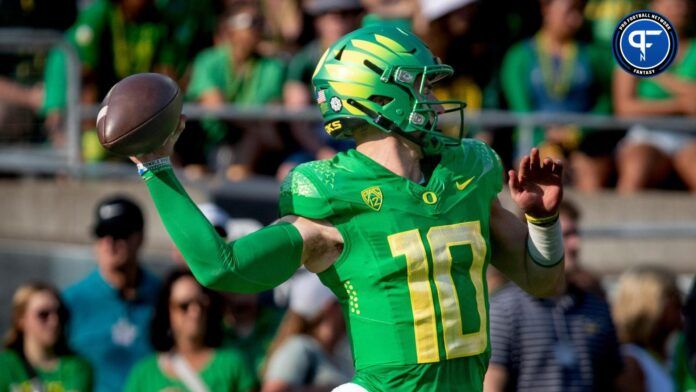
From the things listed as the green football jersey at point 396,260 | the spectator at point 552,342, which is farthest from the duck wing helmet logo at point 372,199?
the spectator at point 552,342

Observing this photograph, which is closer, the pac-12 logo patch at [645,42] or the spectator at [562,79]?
the pac-12 logo patch at [645,42]

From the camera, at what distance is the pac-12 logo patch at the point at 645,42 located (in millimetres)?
5345

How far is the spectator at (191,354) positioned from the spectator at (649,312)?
202cm

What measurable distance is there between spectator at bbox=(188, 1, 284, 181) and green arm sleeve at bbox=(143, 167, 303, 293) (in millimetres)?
5153

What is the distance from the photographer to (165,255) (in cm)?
977

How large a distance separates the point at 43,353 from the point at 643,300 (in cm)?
320

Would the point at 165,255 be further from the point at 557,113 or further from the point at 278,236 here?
the point at 278,236

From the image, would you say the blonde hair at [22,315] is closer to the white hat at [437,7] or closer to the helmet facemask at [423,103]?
the white hat at [437,7]

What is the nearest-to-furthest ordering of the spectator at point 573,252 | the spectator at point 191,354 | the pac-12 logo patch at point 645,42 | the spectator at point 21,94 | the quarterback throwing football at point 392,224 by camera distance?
the quarterback throwing football at point 392,224
the pac-12 logo patch at point 645,42
the spectator at point 573,252
the spectator at point 191,354
the spectator at point 21,94

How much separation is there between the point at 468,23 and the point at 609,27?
0.94 meters

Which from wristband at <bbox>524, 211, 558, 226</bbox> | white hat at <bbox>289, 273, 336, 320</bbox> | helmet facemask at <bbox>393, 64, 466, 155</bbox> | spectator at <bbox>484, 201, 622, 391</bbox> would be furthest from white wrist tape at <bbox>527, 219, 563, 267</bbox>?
white hat at <bbox>289, 273, 336, 320</bbox>

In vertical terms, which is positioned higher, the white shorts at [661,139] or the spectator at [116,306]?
the white shorts at [661,139]

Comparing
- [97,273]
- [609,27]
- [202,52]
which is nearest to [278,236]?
[97,273]

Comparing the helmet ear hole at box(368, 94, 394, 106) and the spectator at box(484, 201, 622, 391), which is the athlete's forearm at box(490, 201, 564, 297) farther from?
the spectator at box(484, 201, 622, 391)
